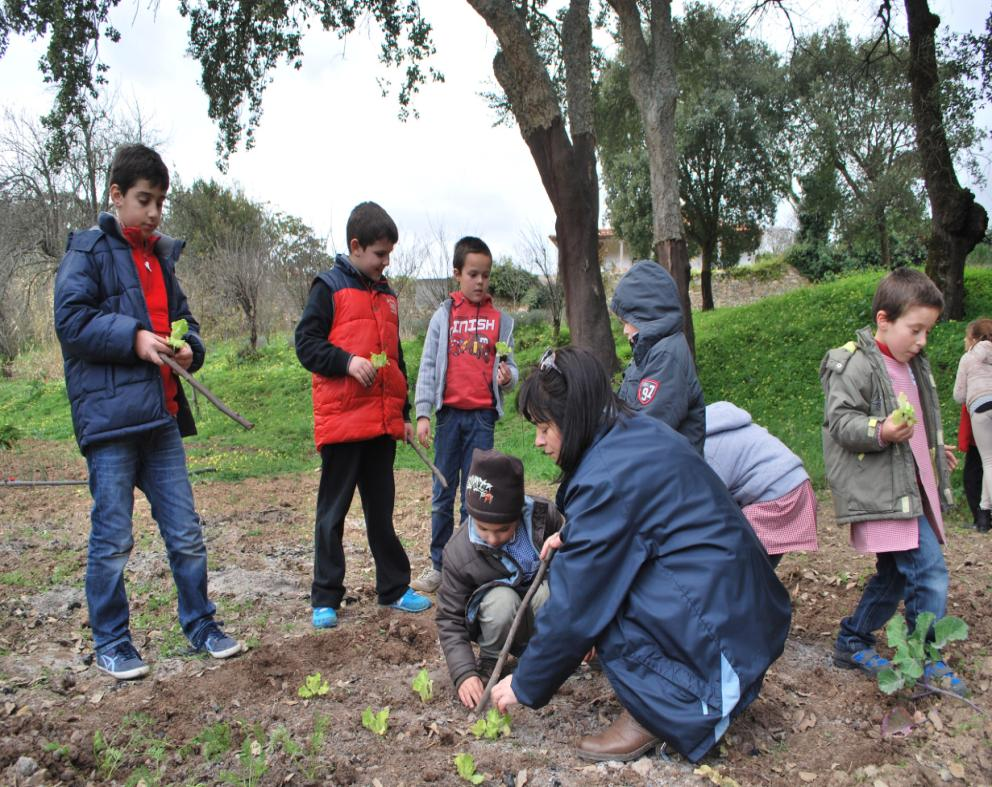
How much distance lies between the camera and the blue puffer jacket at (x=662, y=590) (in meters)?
2.26

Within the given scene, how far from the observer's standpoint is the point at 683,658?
90.6 inches

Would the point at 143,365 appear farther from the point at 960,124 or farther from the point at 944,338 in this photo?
the point at 960,124

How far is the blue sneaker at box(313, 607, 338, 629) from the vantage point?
3.87 metres

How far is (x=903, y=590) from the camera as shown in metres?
3.23

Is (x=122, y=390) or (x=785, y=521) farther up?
(x=122, y=390)

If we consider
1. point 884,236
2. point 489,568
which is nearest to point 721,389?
point 489,568

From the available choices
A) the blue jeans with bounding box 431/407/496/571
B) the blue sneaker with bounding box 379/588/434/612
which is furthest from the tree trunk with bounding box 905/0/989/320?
the blue sneaker with bounding box 379/588/434/612

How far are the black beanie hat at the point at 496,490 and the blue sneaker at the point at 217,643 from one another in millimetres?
1332

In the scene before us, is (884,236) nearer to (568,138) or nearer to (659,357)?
(568,138)

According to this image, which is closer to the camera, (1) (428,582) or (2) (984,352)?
(1) (428,582)

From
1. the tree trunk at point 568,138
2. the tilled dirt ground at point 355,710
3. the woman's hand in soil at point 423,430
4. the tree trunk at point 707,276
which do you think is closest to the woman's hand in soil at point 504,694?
the tilled dirt ground at point 355,710

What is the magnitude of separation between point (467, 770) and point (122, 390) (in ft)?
6.41

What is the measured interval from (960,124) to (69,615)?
12.4 metres

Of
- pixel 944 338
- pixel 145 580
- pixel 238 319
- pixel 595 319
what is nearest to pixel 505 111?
pixel 595 319
